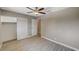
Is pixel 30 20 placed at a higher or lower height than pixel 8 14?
lower

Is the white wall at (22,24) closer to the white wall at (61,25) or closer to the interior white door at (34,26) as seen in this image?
the interior white door at (34,26)

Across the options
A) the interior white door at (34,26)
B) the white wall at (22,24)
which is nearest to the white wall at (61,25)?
the interior white door at (34,26)

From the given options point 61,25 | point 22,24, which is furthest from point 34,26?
point 61,25

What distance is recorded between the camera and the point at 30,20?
4.77ft

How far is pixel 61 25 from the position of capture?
4.40 ft

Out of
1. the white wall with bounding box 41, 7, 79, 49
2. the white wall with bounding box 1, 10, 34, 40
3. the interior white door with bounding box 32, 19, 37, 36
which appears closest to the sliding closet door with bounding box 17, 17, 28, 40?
the white wall with bounding box 1, 10, 34, 40

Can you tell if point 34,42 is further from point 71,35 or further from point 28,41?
point 71,35

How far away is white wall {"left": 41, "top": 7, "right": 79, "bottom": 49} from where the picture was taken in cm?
130

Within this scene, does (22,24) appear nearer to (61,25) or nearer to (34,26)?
(34,26)

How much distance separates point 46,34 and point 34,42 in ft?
1.33

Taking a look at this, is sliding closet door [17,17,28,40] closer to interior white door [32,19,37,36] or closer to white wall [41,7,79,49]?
interior white door [32,19,37,36]

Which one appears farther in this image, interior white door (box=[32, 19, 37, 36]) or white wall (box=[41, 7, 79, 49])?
interior white door (box=[32, 19, 37, 36])
